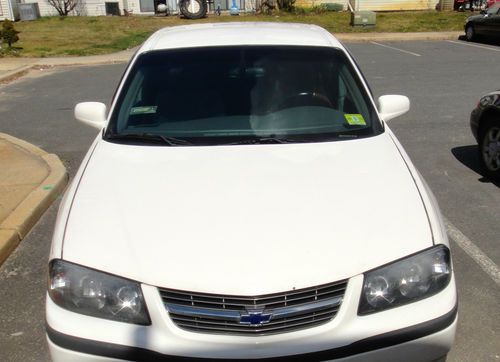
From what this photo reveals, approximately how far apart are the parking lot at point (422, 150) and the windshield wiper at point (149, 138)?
1.11 meters

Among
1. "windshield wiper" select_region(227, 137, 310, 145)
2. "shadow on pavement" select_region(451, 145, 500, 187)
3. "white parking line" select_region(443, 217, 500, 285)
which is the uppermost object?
"windshield wiper" select_region(227, 137, 310, 145)

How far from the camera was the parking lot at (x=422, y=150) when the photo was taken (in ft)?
10.7

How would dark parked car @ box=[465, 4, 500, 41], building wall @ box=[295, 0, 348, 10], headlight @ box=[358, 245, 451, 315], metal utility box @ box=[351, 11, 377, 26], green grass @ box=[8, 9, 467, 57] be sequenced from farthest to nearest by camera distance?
building wall @ box=[295, 0, 348, 10], metal utility box @ box=[351, 11, 377, 26], dark parked car @ box=[465, 4, 500, 41], green grass @ box=[8, 9, 467, 57], headlight @ box=[358, 245, 451, 315]

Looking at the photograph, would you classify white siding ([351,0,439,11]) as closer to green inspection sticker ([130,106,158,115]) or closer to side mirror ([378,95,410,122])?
side mirror ([378,95,410,122])

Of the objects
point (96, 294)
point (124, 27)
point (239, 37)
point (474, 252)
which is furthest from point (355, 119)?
point (124, 27)

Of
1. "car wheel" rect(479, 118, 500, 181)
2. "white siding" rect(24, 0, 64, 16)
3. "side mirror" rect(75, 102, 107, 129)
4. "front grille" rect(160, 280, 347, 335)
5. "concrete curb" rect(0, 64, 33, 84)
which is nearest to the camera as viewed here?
"front grille" rect(160, 280, 347, 335)

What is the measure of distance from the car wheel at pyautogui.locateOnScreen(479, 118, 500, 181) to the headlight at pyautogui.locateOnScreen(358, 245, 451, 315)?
3603 mm

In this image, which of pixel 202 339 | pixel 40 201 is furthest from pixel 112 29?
pixel 202 339

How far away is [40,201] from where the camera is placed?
492 cm

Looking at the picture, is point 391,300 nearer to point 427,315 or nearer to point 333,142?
point 427,315

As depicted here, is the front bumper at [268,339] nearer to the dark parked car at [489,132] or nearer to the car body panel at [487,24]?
the dark parked car at [489,132]

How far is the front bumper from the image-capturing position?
210 centimetres

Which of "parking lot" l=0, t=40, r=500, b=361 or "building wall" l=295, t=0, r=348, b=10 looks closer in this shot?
"parking lot" l=0, t=40, r=500, b=361

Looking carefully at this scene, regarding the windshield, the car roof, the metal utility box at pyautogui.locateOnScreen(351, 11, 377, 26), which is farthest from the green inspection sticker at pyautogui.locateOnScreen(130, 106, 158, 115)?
the metal utility box at pyautogui.locateOnScreen(351, 11, 377, 26)
